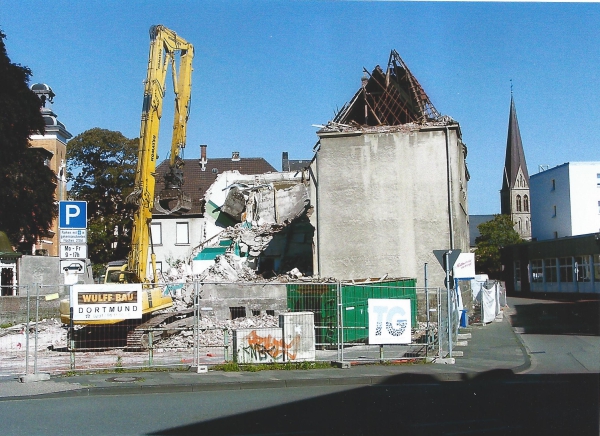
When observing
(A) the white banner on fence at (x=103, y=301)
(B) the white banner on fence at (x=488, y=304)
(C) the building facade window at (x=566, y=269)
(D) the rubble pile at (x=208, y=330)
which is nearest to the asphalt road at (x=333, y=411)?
(A) the white banner on fence at (x=103, y=301)

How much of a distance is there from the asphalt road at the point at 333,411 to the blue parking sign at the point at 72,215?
352 cm

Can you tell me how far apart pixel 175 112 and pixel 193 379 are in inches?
499

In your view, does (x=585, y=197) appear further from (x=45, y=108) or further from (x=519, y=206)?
(x=519, y=206)

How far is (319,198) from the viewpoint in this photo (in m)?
34.4

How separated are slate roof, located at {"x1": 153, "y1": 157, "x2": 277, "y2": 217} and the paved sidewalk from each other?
38.0 meters

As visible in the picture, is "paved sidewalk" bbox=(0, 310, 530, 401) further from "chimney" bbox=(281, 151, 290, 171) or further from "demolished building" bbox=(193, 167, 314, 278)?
"chimney" bbox=(281, 151, 290, 171)

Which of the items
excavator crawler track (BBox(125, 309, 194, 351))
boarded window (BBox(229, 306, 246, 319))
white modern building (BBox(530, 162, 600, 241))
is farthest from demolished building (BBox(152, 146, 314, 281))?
white modern building (BBox(530, 162, 600, 241))

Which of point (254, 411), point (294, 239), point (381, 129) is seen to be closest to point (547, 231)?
point (294, 239)

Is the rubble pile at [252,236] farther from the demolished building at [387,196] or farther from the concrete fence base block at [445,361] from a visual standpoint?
the concrete fence base block at [445,361]

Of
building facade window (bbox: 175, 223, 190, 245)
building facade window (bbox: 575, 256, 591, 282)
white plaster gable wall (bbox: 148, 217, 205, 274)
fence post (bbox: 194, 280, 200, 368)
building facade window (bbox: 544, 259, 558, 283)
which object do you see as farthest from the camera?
building facade window (bbox: 544, 259, 558, 283)

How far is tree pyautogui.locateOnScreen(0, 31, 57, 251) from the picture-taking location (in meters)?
36.1

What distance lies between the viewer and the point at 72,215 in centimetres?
1490

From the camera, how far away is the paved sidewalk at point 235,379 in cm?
1388

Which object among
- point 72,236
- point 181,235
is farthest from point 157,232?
point 72,236
